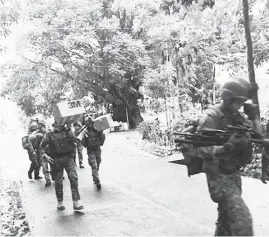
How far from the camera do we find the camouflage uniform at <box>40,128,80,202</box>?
747 cm

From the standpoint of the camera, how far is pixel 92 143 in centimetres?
945

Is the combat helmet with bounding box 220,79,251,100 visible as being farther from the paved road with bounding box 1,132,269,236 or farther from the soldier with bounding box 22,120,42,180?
the soldier with bounding box 22,120,42,180

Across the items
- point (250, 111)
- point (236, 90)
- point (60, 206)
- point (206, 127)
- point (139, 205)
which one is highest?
point (236, 90)

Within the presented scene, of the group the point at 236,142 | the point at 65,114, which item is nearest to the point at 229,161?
the point at 236,142

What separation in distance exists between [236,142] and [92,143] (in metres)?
6.06

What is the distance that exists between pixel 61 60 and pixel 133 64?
4642 millimetres

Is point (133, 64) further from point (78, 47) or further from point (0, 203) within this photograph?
point (0, 203)

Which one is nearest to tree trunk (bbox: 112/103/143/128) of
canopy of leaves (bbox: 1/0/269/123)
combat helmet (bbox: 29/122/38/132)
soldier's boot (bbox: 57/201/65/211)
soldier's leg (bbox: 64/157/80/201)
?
canopy of leaves (bbox: 1/0/269/123)

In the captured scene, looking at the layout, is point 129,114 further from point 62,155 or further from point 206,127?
point 206,127

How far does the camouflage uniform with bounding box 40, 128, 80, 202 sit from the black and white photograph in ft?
0.06

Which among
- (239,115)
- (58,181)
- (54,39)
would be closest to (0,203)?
(58,181)

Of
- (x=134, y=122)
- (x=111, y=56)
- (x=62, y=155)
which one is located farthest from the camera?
(x=134, y=122)

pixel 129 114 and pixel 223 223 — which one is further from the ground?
pixel 129 114

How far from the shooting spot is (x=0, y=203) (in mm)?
8898
